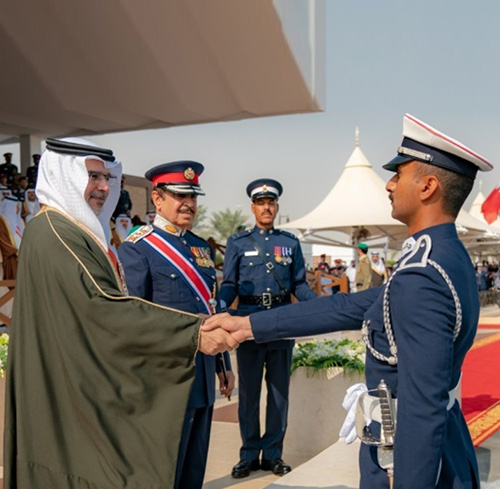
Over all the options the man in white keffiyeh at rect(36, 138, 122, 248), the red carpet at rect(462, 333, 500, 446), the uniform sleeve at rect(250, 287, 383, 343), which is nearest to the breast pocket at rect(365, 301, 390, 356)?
the uniform sleeve at rect(250, 287, 383, 343)

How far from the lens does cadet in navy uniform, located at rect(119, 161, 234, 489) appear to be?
12.2 ft

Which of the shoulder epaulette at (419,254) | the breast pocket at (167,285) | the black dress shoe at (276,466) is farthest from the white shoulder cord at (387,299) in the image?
the black dress shoe at (276,466)

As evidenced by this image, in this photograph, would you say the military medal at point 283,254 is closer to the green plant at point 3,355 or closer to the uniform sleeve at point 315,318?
the green plant at point 3,355

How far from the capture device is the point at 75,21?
12133mm

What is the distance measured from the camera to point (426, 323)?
1.99 m

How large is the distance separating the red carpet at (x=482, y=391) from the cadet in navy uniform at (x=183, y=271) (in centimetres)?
289

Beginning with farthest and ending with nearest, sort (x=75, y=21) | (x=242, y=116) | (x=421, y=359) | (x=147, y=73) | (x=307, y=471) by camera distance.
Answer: (x=242, y=116)
(x=147, y=73)
(x=75, y=21)
(x=307, y=471)
(x=421, y=359)

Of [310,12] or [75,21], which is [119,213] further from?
[310,12]

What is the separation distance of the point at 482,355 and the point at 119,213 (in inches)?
280

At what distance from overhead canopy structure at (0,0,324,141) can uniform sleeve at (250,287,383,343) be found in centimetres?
948

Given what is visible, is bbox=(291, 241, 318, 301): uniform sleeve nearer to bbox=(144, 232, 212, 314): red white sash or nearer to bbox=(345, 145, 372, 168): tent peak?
bbox=(144, 232, 212, 314): red white sash

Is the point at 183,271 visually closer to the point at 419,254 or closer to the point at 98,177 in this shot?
the point at 98,177

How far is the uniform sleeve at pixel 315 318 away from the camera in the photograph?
2.59 m

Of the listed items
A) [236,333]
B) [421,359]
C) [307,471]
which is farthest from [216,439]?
[421,359]
